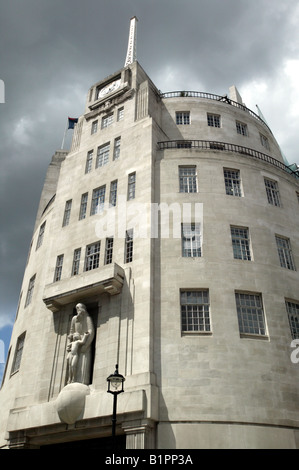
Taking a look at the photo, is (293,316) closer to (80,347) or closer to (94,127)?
(80,347)

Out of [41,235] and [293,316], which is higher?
[41,235]

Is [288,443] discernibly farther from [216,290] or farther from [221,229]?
[221,229]

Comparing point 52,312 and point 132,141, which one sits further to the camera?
point 132,141

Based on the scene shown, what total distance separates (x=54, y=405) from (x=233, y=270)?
13117 mm

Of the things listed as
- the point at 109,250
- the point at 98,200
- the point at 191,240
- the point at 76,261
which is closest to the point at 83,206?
the point at 98,200

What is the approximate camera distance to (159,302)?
23.4 meters

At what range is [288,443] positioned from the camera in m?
19.7

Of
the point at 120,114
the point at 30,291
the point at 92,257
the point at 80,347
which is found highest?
the point at 120,114

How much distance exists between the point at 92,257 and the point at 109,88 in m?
18.8

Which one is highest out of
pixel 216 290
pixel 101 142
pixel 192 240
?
pixel 101 142

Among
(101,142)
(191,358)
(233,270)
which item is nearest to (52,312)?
(191,358)

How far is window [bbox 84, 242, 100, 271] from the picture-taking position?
1085 inches

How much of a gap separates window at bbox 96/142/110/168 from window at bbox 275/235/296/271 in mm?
14943

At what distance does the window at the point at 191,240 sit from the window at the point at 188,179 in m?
3.16
